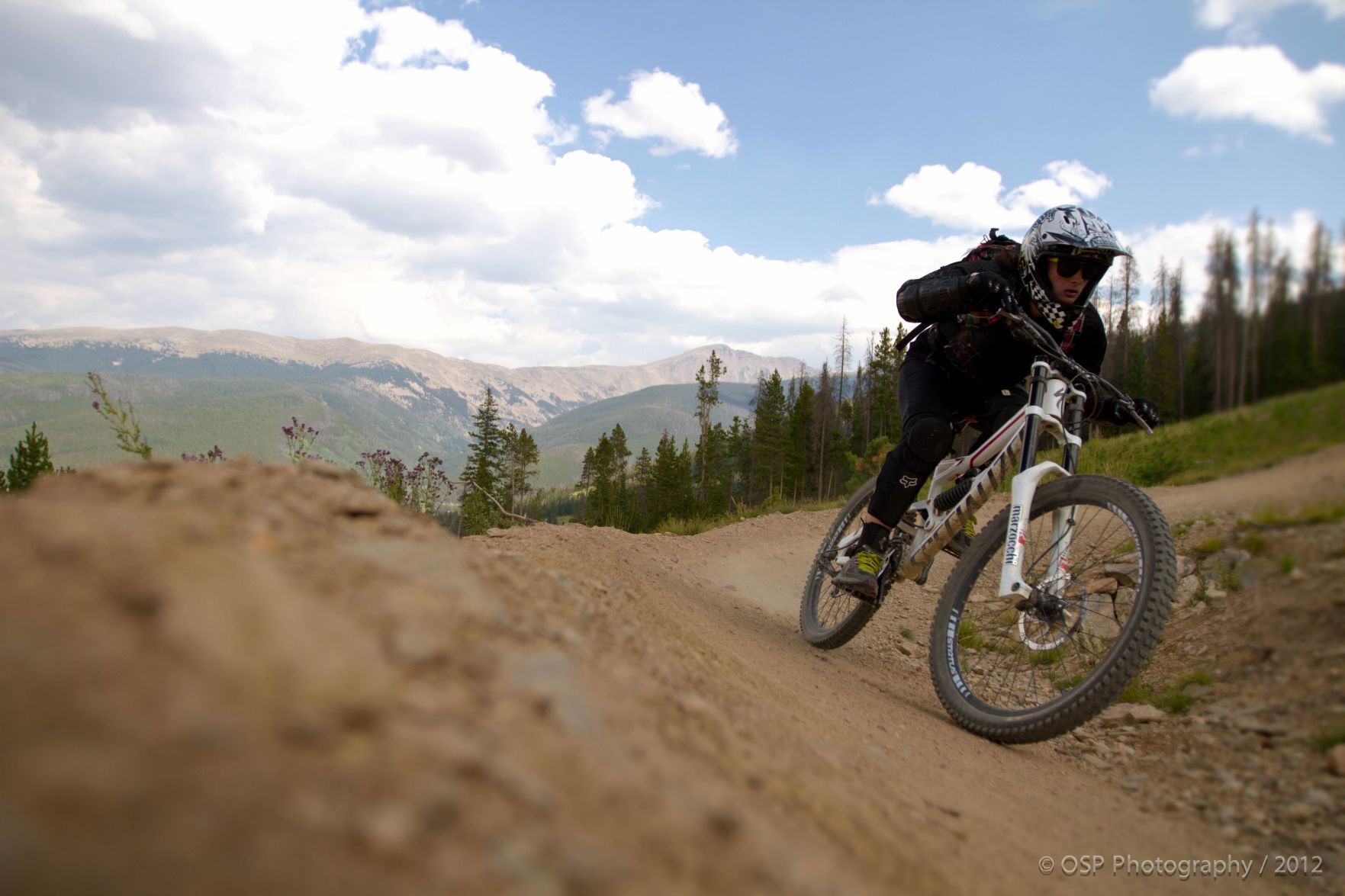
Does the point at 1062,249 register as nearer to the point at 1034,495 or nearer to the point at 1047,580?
the point at 1034,495

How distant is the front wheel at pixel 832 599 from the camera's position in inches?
230

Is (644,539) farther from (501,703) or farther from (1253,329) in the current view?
(501,703)

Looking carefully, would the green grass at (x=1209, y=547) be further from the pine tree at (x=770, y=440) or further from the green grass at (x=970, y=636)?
the pine tree at (x=770, y=440)

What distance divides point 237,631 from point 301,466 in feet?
4.94

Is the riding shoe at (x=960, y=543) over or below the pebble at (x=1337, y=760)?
over

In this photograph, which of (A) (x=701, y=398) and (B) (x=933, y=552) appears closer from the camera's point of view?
(B) (x=933, y=552)

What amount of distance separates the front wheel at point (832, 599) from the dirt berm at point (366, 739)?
10.6 ft

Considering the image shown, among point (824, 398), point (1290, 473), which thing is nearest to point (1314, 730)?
point (1290, 473)

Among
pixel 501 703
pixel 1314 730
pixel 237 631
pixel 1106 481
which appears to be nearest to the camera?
pixel 237 631

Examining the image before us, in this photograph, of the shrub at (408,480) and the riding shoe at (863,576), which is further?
the shrub at (408,480)

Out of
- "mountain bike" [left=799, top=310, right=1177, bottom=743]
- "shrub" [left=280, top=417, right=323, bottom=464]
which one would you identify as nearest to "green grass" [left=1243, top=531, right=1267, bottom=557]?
"mountain bike" [left=799, top=310, right=1177, bottom=743]

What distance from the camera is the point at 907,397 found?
5316mm

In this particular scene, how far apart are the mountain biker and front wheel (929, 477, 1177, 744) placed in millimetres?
782

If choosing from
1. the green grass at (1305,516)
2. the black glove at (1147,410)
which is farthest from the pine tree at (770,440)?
the green grass at (1305,516)
